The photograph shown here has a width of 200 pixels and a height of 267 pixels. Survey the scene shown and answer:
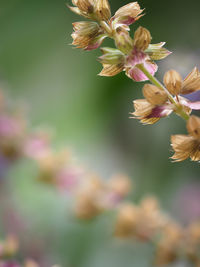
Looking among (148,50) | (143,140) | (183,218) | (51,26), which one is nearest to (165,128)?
(143,140)

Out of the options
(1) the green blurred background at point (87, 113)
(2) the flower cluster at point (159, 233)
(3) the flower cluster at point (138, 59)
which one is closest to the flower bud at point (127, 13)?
(3) the flower cluster at point (138, 59)

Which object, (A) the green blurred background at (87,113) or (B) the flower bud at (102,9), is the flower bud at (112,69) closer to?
(B) the flower bud at (102,9)

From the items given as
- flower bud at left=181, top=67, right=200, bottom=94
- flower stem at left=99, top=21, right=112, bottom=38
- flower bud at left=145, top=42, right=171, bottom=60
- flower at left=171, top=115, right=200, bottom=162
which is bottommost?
flower at left=171, top=115, right=200, bottom=162

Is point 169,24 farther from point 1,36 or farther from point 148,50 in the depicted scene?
point 148,50

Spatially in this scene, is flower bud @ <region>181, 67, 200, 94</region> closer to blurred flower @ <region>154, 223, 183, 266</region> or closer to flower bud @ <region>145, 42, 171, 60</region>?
flower bud @ <region>145, 42, 171, 60</region>

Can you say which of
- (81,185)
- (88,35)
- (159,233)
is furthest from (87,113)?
(88,35)

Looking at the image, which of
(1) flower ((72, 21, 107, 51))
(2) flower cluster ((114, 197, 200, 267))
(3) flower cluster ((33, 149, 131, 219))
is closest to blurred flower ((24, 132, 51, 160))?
(3) flower cluster ((33, 149, 131, 219))

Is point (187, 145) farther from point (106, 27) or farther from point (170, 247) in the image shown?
point (170, 247)
